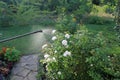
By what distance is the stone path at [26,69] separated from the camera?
4746 millimetres

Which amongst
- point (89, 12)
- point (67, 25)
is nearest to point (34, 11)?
point (89, 12)

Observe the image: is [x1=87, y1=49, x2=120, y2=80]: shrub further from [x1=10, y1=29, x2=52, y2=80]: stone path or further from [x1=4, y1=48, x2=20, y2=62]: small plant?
[x1=4, y1=48, x2=20, y2=62]: small plant

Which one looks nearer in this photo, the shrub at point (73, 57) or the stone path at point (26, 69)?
the shrub at point (73, 57)

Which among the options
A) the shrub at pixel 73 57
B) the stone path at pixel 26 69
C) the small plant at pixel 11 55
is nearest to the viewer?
the shrub at pixel 73 57

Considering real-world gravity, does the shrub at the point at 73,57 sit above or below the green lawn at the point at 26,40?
above

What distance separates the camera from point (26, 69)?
5.05 metres

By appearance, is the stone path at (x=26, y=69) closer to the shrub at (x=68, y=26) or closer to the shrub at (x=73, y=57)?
the shrub at (x=73, y=57)

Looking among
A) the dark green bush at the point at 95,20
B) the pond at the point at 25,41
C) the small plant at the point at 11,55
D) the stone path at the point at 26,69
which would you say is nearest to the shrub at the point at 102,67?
the stone path at the point at 26,69

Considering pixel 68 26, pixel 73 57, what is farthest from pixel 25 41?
pixel 73 57

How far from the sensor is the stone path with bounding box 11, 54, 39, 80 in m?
4.75

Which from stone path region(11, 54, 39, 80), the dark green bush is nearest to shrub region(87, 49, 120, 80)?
stone path region(11, 54, 39, 80)

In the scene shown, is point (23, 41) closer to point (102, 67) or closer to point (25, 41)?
point (25, 41)

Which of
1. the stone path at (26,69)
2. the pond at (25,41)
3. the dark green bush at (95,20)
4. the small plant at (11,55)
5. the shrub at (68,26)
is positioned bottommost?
the dark green bush at (95,20)

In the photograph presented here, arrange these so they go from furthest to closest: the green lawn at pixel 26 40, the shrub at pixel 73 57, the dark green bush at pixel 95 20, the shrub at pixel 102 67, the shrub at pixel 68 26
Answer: the dark green bush at pixel 95 20, the shrub at pixel 68 26, the green lawn at pixel 26 40, the shrub at pixel 73 57, the shrub at pixel 102 67
